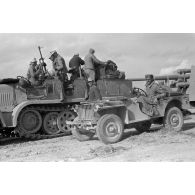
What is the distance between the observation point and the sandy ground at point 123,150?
26.2ft

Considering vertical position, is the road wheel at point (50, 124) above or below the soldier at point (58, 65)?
below

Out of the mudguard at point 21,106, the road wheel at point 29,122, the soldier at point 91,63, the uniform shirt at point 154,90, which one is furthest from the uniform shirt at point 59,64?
the uniform shirt at point 154,90

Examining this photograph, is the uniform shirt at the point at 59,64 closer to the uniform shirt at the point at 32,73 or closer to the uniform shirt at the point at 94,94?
the uniform shirt at the point at 32,73

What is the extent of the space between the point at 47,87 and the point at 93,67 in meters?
1.81

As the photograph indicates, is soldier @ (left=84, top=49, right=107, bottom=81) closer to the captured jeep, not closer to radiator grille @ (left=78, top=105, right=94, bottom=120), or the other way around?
the captured jeep

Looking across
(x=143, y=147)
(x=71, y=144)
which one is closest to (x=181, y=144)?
(x=143, y=147)

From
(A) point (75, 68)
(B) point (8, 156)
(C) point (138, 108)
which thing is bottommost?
(B) point (8, 156)

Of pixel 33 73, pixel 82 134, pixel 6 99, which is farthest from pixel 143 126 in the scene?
pixel 6 99

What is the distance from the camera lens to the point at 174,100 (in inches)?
480

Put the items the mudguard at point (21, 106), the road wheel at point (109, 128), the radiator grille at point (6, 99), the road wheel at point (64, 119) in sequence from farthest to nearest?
the road wheel at point (64, 119) → the radiator grille at point (6, 99) → the mudguard at point (21, 106) → the road wheel at point (109, 128)

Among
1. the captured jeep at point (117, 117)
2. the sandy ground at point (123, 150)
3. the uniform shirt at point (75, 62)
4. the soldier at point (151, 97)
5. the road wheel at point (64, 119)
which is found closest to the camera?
the sandy ground at point (123, 150)

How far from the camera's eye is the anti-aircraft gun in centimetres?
1240

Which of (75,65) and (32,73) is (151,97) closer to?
(75,65)

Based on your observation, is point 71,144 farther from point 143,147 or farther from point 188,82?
point 188,82
